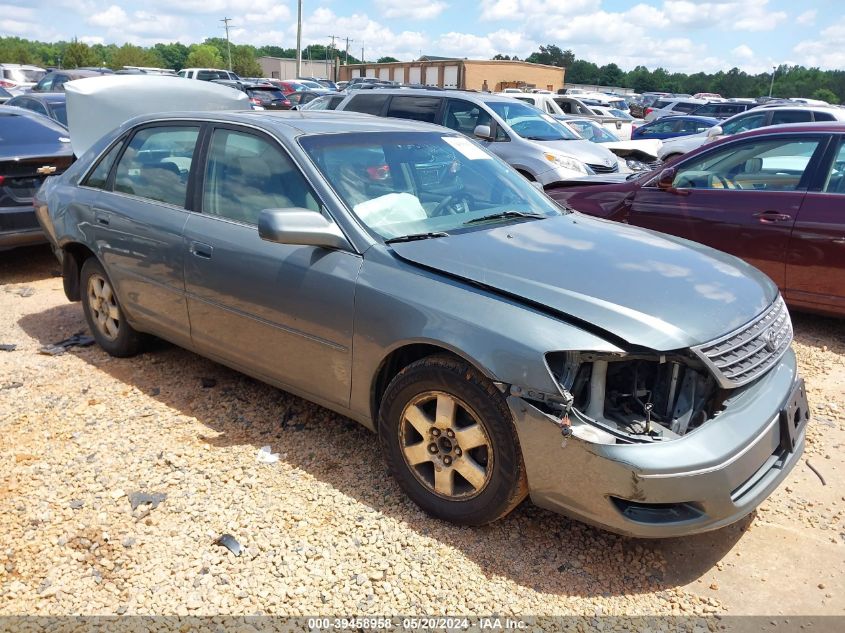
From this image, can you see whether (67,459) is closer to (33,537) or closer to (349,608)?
(33,537)

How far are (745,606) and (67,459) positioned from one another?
3258 mm

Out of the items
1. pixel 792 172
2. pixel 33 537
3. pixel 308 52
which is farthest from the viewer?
pixel 308 52

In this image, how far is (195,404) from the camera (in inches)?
168

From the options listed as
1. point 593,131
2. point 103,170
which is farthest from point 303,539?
point 593,131

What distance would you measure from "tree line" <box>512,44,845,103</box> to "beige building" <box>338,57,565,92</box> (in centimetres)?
3444

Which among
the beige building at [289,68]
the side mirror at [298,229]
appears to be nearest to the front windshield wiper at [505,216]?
the side mirror at [298,229]

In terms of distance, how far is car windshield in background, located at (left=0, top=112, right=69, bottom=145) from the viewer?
283 inches

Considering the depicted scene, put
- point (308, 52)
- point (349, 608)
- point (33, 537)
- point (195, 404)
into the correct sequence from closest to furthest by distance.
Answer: point (349, 608) → point (33, 537) → point (195, 404) → point (308, 52)

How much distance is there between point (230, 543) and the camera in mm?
2951

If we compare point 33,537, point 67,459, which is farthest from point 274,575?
point 67,459

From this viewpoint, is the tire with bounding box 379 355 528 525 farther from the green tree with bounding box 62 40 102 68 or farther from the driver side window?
the green tree with bounding box 62 40 102 68

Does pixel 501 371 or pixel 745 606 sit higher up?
pixel 501 371

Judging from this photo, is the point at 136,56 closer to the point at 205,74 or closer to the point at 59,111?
the point at 205,74

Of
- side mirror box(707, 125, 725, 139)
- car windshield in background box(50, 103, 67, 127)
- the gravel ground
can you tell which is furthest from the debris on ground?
side mirror box(707, 125, 725, 139)
